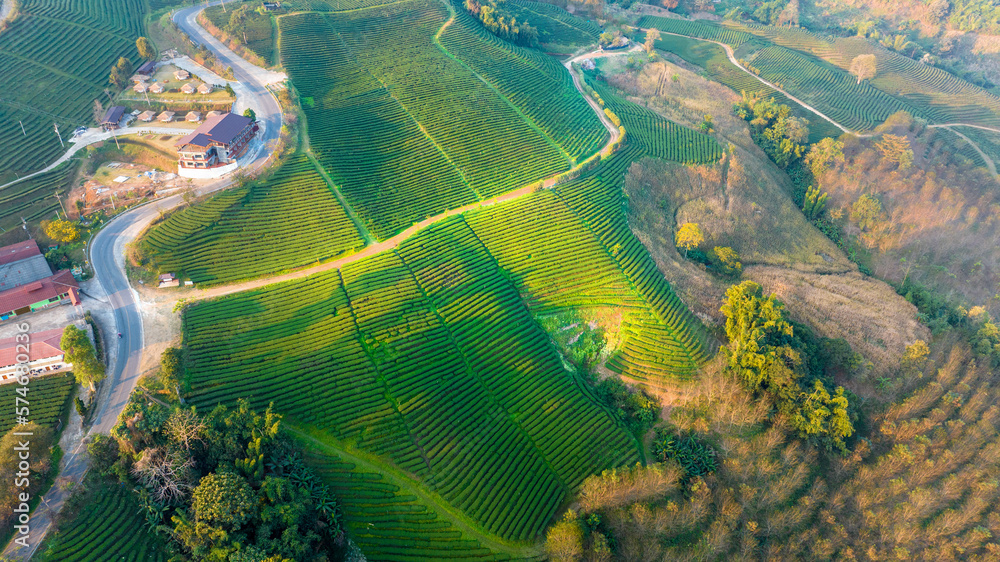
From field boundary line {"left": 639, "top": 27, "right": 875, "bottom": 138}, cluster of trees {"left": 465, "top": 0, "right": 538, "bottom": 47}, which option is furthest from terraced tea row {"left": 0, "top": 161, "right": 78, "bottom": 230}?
field boundary line {"left": 639, "top": 27, "right": 875, "bottom": 138}

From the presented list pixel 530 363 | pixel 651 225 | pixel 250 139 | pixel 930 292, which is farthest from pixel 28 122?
pixel 930 292

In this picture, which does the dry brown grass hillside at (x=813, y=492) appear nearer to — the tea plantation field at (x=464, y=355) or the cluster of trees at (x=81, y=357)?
the tea plantation field at (x=464, y=355)

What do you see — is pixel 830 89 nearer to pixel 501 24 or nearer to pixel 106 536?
pixel 501 24

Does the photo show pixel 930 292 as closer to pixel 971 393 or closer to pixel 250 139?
pixel 971 393

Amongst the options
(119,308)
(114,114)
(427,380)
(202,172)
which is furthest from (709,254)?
(114,114)

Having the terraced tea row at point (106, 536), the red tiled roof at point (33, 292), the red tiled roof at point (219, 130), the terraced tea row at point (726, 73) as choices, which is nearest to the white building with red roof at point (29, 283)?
the red tiled roof at point (33, 292)
